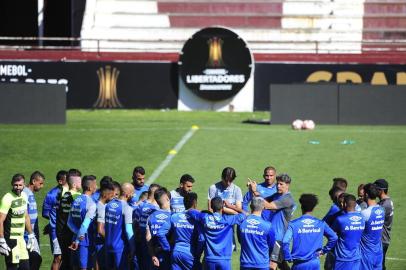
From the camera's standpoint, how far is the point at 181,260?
54.5 feet

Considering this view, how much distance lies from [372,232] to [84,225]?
4458mm

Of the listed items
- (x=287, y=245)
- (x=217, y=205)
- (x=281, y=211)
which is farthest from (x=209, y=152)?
(x=287, y=245)

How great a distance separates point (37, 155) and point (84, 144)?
5.52ft

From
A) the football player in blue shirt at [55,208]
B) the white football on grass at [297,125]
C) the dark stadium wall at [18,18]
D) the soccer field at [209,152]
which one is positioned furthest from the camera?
the dark stadium wall at [18,18]

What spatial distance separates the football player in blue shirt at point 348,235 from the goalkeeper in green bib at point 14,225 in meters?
4.87

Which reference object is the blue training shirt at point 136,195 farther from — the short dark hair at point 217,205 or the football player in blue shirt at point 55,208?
the short dark hair at point 217,205

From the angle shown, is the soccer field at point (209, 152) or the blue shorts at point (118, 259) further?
the soccer field at point (209, 152)

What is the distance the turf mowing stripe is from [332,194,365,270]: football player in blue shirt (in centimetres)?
1008

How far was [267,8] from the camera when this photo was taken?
4234cm

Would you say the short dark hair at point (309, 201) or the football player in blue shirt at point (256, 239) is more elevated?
the short dark hair at point (309, 201)

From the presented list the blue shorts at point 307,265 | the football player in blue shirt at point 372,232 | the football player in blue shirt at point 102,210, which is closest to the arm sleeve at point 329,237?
the blue shorts at point 307,265

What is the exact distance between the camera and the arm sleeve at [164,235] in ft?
54.9

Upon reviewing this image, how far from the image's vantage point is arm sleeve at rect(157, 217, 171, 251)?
1672 cm

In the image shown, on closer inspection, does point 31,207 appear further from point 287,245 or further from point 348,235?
point 348,235
